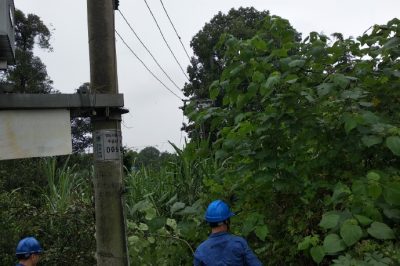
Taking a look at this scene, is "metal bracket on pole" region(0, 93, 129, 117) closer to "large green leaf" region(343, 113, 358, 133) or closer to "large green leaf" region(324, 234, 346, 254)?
"large green leaf" region(343, 113, 358, 133)

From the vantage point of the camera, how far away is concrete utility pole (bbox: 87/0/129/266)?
403cm

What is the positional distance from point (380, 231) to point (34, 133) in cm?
289

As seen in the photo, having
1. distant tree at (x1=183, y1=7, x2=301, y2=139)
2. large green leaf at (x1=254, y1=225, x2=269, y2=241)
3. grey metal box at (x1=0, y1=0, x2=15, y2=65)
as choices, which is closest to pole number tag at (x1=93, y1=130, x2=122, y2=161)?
large green leaf at (x1=254, y1=225, x2=269, y2=241)

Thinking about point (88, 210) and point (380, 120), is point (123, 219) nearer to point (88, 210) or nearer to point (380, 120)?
point (380, 120)

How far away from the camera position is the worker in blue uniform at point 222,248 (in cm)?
382

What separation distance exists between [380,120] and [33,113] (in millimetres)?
2932

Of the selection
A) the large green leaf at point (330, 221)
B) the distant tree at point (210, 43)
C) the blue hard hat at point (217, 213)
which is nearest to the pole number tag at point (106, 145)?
the blue hard hat at point (217, 213)

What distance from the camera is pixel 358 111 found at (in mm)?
3641

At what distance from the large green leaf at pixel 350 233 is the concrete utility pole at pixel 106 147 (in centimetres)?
191

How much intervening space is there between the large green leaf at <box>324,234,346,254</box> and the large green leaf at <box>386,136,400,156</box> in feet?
2.33

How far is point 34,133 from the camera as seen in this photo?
410 centimetres

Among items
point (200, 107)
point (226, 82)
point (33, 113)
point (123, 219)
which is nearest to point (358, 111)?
point (226, 82)

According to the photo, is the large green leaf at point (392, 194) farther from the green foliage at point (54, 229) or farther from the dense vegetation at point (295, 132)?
the green foliage at point (54, 229)

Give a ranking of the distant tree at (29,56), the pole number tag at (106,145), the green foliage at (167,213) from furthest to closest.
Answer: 1. the distant tree at (29,56)
2. the green foliage at (167,213)
3. the pole number tag at (106,145)
